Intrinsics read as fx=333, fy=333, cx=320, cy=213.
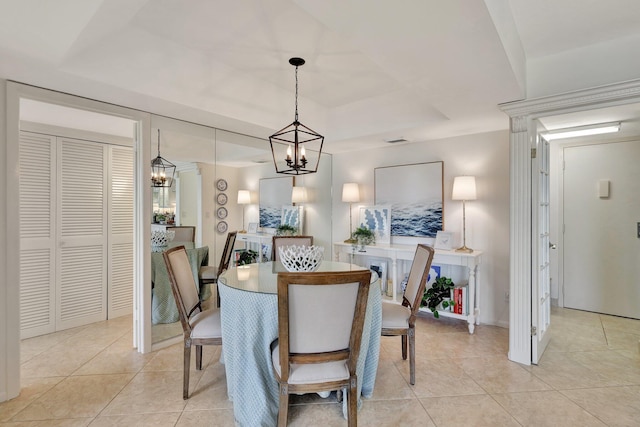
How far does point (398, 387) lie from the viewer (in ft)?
7.73

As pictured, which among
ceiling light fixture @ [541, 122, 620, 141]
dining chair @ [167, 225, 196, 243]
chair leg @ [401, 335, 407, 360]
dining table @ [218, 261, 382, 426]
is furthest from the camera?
dining chair @ [167, 225, 196, 243]

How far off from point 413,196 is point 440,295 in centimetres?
124

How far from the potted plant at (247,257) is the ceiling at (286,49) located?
56.9 inches

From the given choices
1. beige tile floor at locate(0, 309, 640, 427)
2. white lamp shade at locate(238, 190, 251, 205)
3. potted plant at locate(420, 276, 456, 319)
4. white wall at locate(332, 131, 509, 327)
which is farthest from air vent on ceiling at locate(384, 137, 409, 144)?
beige tile floor at locate(0, 309, 640, 427)

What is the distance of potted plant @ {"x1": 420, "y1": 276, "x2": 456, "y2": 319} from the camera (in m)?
3.57

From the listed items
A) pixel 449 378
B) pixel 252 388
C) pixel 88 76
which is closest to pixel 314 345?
pixel 252 388

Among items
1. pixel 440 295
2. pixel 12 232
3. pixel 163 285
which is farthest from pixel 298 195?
pixel 12 232

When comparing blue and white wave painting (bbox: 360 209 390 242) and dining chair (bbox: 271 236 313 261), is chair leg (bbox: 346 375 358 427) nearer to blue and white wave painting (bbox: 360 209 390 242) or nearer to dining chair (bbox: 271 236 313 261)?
dining chair (bbox: 271 236 313 261)

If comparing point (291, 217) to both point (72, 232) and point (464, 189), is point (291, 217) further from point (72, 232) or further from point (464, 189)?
point (72, 232)

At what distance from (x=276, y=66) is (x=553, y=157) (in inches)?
138

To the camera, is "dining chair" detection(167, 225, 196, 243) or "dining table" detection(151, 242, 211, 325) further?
"dining chair" detection(167, 225, 196, 243)

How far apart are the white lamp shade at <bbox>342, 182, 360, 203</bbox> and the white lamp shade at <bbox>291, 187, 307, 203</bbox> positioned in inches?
21.6

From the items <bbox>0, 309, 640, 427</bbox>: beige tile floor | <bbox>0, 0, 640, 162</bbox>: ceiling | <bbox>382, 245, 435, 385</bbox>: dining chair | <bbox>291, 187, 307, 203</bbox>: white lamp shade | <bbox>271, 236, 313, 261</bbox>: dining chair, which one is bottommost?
<bbox>0, 309, 640, 427</bbox>: beige tile floor

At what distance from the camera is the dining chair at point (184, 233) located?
10.5 feet
